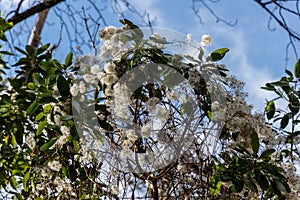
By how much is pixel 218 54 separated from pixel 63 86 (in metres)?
0.34

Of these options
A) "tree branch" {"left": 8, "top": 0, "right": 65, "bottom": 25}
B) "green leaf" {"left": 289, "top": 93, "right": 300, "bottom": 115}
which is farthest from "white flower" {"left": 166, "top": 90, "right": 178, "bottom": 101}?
"tree branch" {"left": 8, "top": 0, "right": 65, "bottom": 25}

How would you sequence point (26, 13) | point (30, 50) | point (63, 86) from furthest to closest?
1. point (26, 13)
2. point (30, 50)
3. point (63, 86)

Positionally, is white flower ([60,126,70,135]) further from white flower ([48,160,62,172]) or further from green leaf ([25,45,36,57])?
green leaf ([25,45,36,57])

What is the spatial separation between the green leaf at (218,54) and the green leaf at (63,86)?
32 centimetres

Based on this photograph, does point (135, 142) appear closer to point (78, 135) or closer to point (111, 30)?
point (78, 135)

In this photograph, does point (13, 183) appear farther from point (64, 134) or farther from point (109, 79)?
point (109, 79)

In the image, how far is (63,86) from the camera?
965mm

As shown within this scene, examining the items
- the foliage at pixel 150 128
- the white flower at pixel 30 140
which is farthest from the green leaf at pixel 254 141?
the white flower at pixel 30 140

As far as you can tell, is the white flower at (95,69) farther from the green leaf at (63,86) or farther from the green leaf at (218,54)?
the green leaf at (218,54)

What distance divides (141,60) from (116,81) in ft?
0.28

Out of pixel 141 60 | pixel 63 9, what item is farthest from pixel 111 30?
pixel 63 9

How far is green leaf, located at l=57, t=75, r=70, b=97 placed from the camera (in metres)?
0.96

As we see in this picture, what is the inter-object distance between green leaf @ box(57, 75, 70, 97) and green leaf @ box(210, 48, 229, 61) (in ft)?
1.04

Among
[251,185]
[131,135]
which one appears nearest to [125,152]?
[131,135]
